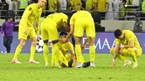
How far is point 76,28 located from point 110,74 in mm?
2764

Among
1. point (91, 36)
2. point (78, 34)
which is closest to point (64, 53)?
point (78, 34)

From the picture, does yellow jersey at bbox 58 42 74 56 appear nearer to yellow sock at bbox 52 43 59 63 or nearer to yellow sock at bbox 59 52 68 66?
yellow sock at bbox 59 52 68 66

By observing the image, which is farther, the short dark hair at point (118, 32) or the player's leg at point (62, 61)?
the player's leg at point (62, 61)

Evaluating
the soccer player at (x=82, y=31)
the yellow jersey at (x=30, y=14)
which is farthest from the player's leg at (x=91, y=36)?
the yellow jersey at (x=30, y=14)

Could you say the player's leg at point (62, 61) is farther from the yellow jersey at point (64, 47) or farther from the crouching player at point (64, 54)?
the yellow jersey at point (64, 47)

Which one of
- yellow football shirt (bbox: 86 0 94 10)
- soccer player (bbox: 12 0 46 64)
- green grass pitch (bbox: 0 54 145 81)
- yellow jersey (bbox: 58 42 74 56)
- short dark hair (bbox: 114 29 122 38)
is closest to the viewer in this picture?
green grass pitch (bbox: 0 54 145 81)

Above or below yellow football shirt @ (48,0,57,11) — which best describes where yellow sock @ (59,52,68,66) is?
below

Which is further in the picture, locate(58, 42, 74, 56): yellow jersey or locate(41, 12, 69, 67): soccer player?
locate(58, 42, 74, 56): yellow jersey

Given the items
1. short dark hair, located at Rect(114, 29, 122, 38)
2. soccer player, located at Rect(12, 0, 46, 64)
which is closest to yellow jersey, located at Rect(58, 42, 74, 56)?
soccer player, located at Rect(12, 0, 46, 64)

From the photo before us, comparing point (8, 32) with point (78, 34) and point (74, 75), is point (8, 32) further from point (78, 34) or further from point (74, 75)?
point (74, 75)

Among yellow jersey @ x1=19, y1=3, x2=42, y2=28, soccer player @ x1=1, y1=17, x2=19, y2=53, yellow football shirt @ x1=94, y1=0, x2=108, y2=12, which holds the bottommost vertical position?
soccer player @ x1=1, y1=17, x2=19, y2=53

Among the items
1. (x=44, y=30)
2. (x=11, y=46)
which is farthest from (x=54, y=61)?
(x=11, y=46)

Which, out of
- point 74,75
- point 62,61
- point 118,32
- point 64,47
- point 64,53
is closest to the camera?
point 74,75

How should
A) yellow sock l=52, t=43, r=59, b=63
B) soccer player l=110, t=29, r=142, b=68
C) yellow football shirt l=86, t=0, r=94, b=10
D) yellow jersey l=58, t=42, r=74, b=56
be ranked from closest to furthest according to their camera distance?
soccer player l=110, t=29, r=142, b=68
yellow sock l=52, t=43, r=59, b=63
yellow jersey l=58, t=42, r=74, b=56
yellow football shirt l=86, t=0, r=94, b=10
